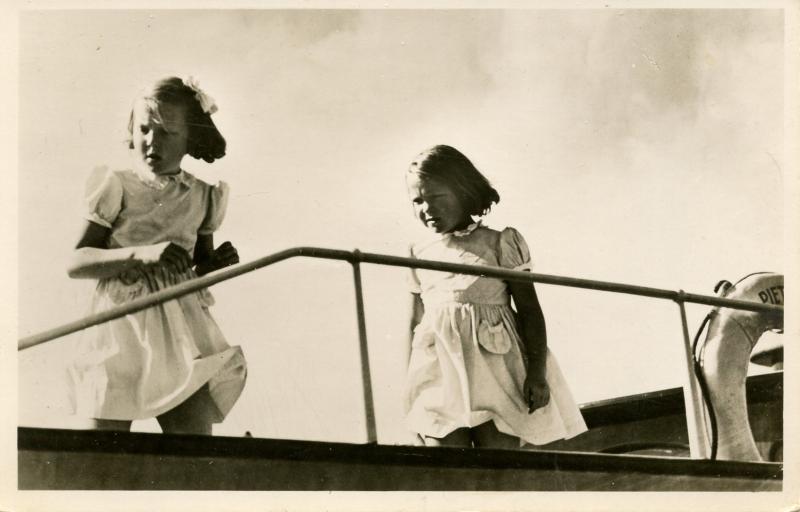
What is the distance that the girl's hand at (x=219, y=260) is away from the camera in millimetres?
4223

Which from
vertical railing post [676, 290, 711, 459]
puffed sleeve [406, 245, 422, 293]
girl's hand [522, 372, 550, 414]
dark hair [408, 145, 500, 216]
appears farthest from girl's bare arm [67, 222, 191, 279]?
vertical railing post [676, 290, 711, 459]

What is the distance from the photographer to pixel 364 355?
4.06 metres

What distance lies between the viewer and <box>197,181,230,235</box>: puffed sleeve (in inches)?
168

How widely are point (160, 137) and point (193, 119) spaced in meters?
0.12

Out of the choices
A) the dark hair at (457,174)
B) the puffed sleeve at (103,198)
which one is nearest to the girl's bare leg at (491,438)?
the dark hair at (457,174)

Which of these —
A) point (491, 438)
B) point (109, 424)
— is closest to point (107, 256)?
point (109, 424)

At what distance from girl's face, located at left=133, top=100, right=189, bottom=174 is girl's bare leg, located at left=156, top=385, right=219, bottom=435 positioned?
2.20 ft

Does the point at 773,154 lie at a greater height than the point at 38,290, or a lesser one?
greater

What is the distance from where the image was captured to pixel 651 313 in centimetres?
457

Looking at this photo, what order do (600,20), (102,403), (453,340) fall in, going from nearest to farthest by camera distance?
1. (102,403)
2. (453,340)
3. (600,20)

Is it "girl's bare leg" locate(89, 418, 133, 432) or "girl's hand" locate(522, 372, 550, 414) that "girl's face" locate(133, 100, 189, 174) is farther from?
"girl's hand" locate(522, 372, 550, 414)

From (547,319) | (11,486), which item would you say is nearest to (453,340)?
(547,319)

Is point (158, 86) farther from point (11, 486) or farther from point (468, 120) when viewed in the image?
point (11, 486)

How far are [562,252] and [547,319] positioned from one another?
23 cm
